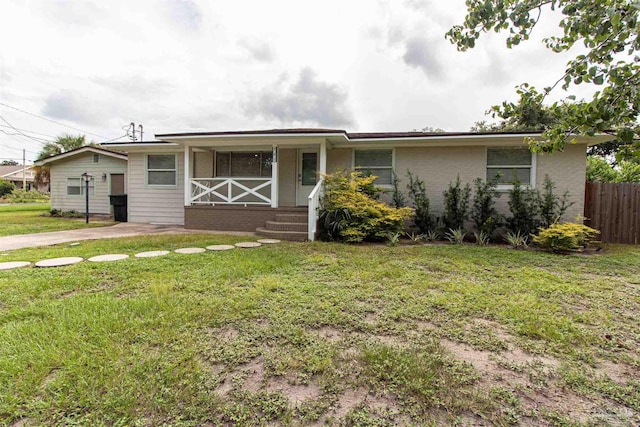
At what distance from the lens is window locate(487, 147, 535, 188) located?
883cm

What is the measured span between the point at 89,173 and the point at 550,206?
17.9 m

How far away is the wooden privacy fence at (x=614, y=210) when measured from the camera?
26.9 ft

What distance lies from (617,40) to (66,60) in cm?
1804

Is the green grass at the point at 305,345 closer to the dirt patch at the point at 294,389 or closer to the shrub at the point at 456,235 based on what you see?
the dirt patch at the point at 294,389

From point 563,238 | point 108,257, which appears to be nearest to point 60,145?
point 108,257

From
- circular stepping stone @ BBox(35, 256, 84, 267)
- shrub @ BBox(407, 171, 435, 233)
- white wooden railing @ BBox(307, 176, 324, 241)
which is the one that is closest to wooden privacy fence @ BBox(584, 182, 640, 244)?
shrub @ BBox(407, 171, 435, 233)

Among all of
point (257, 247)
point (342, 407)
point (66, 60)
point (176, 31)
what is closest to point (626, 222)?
point (257, 247)

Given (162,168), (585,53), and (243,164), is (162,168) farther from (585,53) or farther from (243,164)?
(585,53)

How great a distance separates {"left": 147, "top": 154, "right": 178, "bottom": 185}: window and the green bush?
641cm

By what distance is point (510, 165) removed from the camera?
352 inches

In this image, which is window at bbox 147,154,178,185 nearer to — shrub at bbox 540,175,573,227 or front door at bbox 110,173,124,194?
front door at bbox 110,173,124,194

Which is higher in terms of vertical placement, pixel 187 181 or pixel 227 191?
pixel 187 181

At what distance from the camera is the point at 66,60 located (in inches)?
522

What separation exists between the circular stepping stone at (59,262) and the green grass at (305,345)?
0.37m
